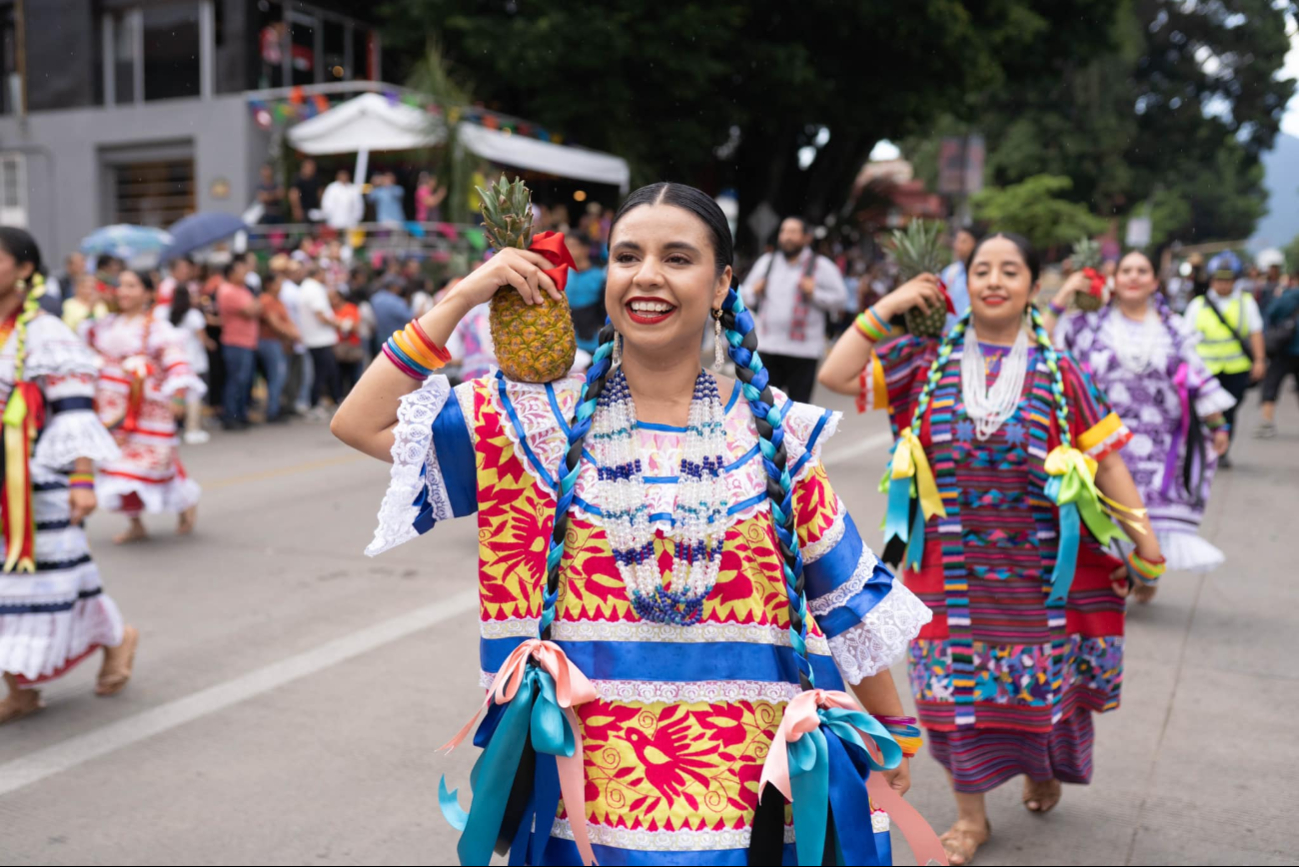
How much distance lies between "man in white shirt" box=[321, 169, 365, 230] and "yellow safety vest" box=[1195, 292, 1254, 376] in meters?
10.8

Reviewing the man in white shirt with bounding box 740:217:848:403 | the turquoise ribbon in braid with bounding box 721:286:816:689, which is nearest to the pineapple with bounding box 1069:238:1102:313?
the man in white shirt with bounding box 740:217:848:403

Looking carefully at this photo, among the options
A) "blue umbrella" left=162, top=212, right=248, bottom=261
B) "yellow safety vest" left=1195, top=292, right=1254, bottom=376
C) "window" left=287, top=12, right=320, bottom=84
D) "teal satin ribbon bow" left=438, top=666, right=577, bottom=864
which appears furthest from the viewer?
"window" left=287, top=12, right=320, bottom=84

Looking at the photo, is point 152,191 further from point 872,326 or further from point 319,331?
point 872,326

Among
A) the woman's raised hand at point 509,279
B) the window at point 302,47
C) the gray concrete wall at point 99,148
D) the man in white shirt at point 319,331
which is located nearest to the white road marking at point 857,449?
the man in white shirt at point 319,331

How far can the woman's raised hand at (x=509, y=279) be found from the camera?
85.3 inches

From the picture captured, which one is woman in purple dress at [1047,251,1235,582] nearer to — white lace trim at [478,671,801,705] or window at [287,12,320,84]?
white lace trim at [478,671,801,705]

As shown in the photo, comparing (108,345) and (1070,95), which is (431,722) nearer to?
(108,345)

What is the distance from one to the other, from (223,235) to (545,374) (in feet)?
45.9

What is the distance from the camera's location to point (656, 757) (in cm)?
224

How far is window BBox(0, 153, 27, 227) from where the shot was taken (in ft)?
75.7

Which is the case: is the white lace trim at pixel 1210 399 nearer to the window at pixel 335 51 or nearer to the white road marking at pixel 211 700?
the white road marking at pixel 211 700

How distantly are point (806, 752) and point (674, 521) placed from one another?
456 mm

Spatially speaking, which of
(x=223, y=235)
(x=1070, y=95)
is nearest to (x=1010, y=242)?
(x=223, y=235)

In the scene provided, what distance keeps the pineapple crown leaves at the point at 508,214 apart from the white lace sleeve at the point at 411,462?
0.28 meters
